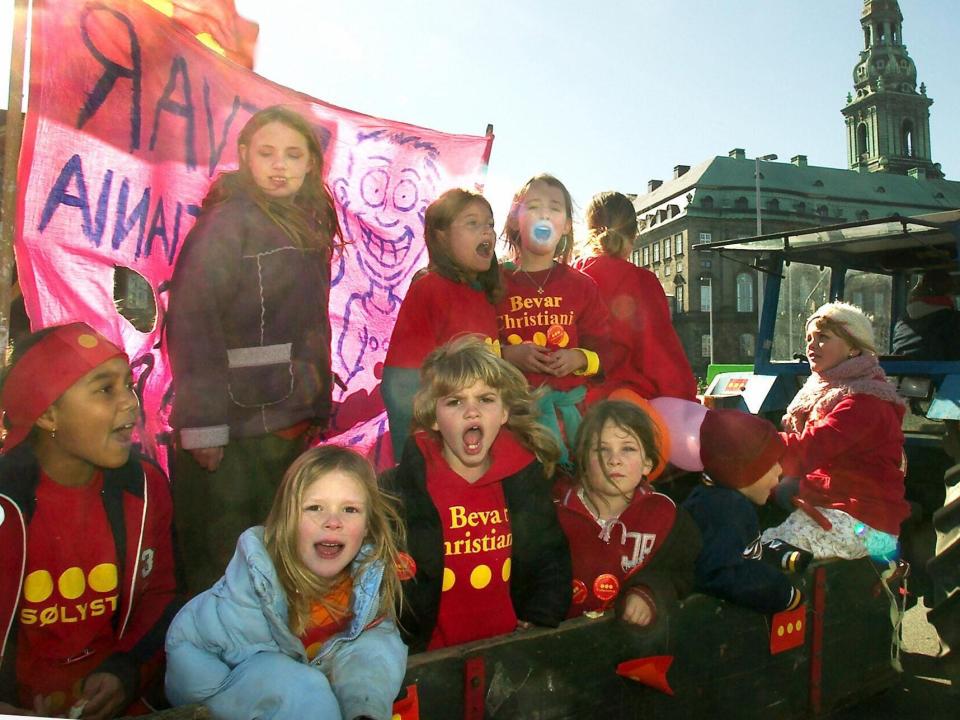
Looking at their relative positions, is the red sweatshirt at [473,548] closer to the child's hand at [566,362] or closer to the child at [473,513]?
the child at [473,513]

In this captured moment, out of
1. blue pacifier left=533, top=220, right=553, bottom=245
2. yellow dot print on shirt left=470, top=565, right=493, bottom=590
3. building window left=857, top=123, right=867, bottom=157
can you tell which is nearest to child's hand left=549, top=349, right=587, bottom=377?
blue pacifier left=533, top=220, right=553, bottom=245

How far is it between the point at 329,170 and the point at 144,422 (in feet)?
4.16

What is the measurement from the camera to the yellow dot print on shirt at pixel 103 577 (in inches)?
73.7

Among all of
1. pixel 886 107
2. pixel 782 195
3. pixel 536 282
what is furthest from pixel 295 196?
pixel 782 195

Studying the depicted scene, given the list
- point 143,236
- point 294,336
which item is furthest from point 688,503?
point 143,236

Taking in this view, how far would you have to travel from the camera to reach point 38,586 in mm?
1796

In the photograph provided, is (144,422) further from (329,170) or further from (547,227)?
(547,227)

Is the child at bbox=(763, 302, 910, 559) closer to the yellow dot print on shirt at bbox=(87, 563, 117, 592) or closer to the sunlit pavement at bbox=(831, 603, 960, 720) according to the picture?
the sunlit pavement at bbox=(831, 603, 960, 720)

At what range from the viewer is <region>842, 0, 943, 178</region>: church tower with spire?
2.36 meters

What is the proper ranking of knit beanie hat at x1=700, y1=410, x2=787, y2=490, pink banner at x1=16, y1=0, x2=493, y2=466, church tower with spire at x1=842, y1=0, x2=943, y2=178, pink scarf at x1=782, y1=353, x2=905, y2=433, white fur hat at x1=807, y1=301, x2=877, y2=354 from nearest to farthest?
1. pink banner at x1=16, y1=0, x2=493, y2=466
2. church tower with spire at x1=842, y1=0, x2=943, y2=178
3. knit beanie hat at x1=700, y1=410, x2=787, y2=490
4. pink scarf at x1=782, y1=353, x2=905, y2=433
5. white fur hat at x1=807, y1=301, x2=877, y2=354

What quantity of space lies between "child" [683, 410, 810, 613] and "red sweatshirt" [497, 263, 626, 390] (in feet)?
1.62

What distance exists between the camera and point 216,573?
7.40 feet

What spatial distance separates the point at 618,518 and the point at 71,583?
151cm

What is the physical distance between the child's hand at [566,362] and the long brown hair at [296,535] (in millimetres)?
883
